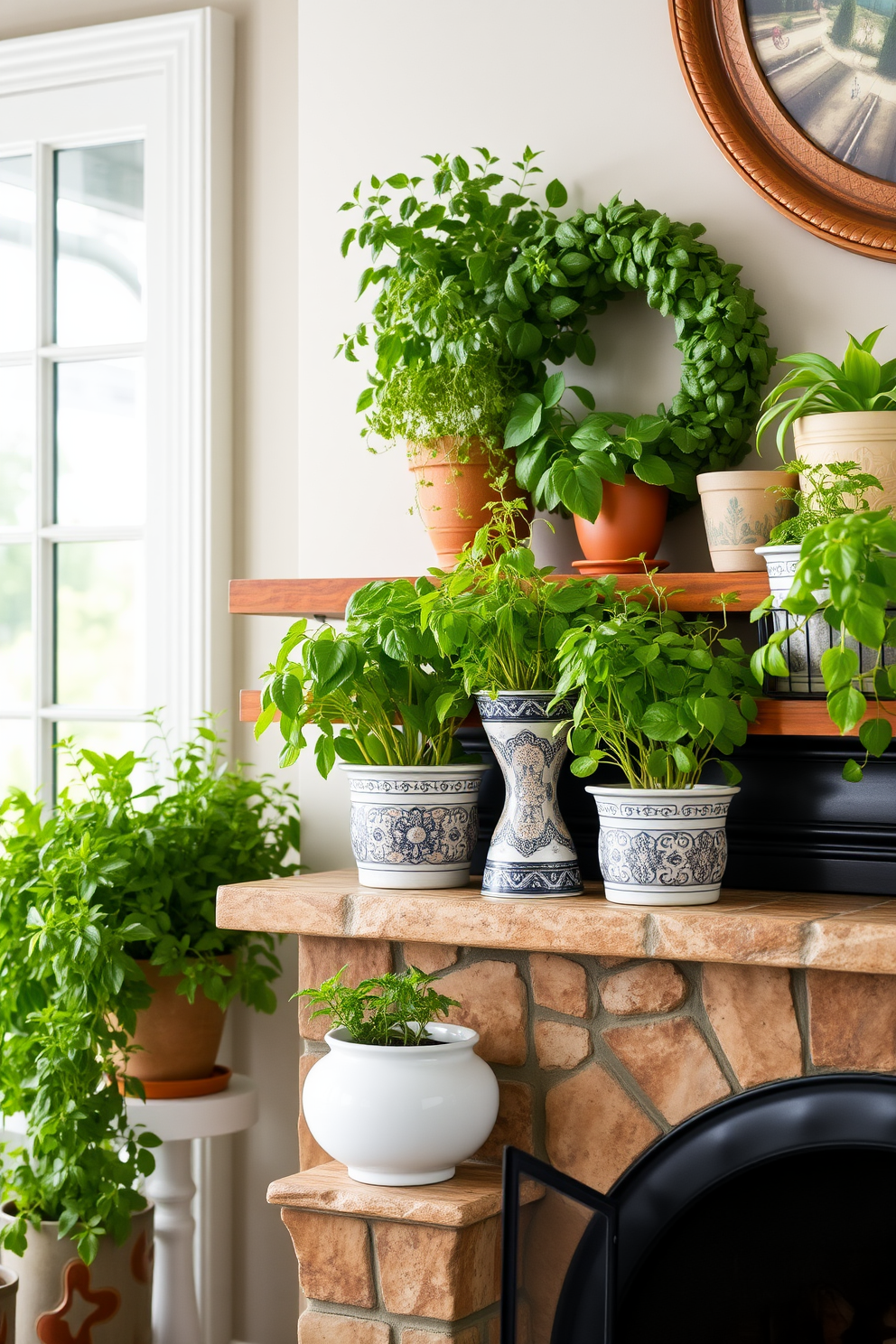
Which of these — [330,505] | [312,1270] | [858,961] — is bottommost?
[312,1270]

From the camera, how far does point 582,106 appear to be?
1.94 m

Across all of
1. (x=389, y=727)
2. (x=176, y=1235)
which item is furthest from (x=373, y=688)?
(x=176, y=1235)

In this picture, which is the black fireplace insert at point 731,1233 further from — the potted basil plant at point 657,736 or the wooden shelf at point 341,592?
the wooden shelf at point 341,592

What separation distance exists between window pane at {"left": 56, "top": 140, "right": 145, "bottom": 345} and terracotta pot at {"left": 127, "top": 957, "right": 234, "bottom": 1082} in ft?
3.85

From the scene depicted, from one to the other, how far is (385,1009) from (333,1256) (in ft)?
Answer: 0.98

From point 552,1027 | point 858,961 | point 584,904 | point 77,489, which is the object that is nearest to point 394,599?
point 584,904

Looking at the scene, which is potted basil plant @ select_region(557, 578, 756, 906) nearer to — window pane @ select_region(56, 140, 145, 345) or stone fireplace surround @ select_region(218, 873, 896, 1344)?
stone fireplace surround @ select_region(218, 873, 896, 1344)

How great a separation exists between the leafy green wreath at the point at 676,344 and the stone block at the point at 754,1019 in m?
0.59

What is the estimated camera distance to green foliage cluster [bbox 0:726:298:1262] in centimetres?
199

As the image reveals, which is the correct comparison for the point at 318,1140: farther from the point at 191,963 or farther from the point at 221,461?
the point at 221,461

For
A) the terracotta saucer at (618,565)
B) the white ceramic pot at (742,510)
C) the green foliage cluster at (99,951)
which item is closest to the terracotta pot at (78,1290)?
the green foliage cluster at (99,951)

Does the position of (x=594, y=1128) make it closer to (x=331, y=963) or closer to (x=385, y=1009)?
(x=385, y=1009)

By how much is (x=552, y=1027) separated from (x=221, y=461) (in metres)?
1.21

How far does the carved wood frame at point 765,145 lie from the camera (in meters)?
1.75
